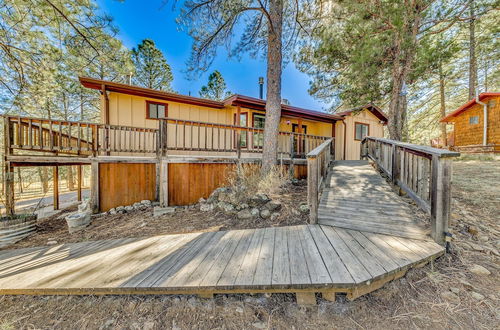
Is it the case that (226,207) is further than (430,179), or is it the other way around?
(226,207)

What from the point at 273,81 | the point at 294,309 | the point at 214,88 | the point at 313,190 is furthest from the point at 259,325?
the point at 214,88

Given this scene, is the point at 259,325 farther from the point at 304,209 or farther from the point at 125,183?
the point at 125,183

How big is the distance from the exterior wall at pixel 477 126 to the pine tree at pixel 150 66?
21.1 m

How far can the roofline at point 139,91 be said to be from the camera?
264 inches

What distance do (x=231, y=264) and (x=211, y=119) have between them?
7846 millimetres

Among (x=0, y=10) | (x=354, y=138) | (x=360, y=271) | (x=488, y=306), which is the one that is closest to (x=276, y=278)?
(x=360, y=271)

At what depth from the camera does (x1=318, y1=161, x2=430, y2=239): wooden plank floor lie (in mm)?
2699

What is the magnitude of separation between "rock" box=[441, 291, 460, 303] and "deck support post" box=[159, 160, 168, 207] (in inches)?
208

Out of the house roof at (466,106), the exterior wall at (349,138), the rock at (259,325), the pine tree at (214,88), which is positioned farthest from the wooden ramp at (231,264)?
the pine tree at (214,88)

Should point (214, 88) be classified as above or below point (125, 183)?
above

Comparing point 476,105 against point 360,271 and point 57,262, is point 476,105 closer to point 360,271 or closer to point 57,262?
point 360,271

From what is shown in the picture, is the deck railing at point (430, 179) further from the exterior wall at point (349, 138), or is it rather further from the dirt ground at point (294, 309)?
the exterior wall at point (349, 138)

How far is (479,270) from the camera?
80.4 inches

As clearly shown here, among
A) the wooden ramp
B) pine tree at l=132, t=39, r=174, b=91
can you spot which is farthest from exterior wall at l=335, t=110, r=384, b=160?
pine tree at l=132, t=39, r=174, b=91
